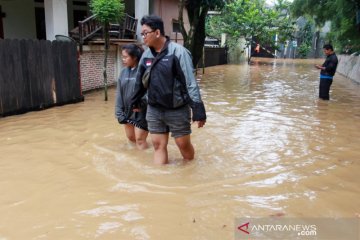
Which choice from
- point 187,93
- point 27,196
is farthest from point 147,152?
point 27,196

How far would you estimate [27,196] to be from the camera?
3758 millimetres

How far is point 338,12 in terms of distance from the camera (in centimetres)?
1122

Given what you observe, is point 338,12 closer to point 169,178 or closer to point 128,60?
point 128,60

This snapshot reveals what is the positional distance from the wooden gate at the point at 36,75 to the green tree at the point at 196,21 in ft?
21.6

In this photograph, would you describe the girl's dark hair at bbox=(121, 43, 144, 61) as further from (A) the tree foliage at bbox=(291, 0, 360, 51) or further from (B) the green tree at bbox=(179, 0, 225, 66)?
(B) the green tree at bbox=(179, 0, 225, 66)

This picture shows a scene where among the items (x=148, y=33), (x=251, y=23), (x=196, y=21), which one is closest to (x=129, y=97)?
(x=148, y=33)

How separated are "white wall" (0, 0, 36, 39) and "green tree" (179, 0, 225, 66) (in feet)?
19.1

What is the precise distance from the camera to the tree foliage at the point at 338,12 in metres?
10.3

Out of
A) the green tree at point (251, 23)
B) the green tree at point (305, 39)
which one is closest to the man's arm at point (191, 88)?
the green tree at point (251, 23)

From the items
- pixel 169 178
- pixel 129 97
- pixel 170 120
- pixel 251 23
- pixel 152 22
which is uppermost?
pixel 251 23

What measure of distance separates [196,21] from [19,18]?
23.0 feet

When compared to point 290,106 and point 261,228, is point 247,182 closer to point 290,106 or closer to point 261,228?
point 261,228

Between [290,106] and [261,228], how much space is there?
6.74 m

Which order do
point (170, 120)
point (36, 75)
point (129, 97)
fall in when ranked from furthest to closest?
point (36, 75), point (129, 97), point (170, 120)
